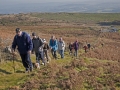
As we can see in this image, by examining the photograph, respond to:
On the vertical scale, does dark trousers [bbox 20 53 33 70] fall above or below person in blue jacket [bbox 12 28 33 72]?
below

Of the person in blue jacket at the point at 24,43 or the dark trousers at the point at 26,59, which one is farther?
the dark trousers at the point at 26,59

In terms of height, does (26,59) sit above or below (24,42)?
below

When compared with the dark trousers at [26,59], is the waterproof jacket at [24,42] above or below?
above

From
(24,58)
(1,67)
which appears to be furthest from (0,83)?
(1,67)

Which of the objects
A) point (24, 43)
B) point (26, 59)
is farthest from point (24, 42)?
point (26, 59)

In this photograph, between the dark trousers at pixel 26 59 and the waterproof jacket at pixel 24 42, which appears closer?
the waterproof jacket at pixel 24 42

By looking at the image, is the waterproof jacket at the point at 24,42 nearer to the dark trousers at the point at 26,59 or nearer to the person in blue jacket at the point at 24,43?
the person in blue jacket at the point at 24,43

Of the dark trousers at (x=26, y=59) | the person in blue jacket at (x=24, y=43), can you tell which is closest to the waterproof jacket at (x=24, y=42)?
the person in blue jacket at (x=24, y=43)

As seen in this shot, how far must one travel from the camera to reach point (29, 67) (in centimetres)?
1287

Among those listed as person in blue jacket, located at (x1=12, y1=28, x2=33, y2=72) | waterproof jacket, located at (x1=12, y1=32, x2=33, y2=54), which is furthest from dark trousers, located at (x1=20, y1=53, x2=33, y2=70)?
waterproof jacket, located at (x1=12, y1=32, x2=33, y2=54)

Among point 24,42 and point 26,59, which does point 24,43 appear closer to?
point 24,42

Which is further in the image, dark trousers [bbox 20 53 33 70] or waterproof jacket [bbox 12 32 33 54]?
dark trousers [bbox 20 53 33 70]

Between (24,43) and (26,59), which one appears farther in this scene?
(26,59)

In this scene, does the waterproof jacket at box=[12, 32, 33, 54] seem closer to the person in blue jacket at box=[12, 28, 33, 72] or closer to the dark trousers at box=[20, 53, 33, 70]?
the person in blue jacket at box=[12, 28, 33, 72]
